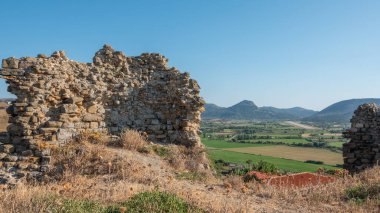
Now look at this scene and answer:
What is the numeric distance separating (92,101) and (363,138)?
945 centimetres

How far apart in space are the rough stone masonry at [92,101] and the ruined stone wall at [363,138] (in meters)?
5.86

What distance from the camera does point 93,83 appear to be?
10859 millimetres

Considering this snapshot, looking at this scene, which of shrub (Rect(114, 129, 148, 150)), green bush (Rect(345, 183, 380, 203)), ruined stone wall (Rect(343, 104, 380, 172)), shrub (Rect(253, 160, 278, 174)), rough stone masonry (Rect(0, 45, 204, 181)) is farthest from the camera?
shrub (Rect(253, 160, 278, 174))

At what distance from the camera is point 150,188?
654 cm

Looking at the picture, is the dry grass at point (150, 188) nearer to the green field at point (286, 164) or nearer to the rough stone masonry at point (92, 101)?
the rough stone masonry at point (92, 101)

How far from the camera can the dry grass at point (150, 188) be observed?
5.33 metres

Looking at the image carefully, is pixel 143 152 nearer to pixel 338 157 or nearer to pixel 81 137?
pixel 81 137

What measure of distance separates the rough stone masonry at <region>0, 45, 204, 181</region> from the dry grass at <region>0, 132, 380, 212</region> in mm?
787

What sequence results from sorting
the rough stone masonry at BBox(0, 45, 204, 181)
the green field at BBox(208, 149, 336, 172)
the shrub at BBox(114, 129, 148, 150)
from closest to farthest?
the rough stone masonry at BBox(0, 45, 204, 181) → the shrub at BBox(114, 129, 148, 150) → the green field at BBox(208, 149, 336, 172)

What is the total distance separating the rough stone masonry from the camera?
351 inches

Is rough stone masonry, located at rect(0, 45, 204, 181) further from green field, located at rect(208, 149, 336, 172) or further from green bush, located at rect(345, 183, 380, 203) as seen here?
green field, located at rect(208, 149, 336, 172)

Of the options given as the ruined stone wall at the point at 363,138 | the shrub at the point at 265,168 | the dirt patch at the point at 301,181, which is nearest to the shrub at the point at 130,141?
the dirt patch at the point at 301,181

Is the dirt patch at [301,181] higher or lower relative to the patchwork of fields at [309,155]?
higher

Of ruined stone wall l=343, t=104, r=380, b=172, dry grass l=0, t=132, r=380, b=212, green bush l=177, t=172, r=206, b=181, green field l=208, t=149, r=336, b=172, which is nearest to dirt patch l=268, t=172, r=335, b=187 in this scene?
dry grass l=0, t=132, r=380, b=212
